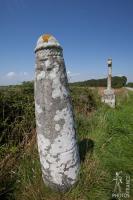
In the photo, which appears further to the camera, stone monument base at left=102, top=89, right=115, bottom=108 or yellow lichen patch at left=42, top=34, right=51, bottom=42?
stone monument base at left=102, top=89, right=115, bottom=108

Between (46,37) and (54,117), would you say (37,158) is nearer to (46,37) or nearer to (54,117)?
(54,117)

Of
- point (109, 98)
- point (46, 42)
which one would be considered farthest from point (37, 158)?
point (109, 98)

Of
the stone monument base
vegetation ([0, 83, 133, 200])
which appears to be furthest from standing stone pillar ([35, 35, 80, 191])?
the stone monument base

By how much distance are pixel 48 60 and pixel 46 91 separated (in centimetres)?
43

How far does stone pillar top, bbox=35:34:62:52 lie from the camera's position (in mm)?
3113

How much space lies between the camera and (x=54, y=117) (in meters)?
3.13

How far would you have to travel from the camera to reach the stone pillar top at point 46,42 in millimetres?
3113

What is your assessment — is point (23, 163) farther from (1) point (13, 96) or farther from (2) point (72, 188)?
(1) point (13, 96)

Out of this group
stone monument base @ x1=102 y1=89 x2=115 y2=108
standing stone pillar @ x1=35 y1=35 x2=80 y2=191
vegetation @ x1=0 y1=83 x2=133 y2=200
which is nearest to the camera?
standing stone pillar @ x1=35 y1=35 x2=80 y2=191

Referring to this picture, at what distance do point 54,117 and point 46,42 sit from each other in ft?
3.46

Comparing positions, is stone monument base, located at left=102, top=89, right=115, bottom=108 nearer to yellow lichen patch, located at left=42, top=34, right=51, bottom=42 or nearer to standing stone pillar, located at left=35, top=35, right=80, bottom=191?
standing stone pillar, located at left=35, top=35, right=80, bottom=191

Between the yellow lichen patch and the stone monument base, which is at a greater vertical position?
the yellow lichen patch

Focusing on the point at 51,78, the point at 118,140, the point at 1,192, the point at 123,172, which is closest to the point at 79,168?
the point at 123,172

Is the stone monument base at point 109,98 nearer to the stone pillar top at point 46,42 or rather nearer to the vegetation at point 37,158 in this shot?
the vegetation at point 37,158
